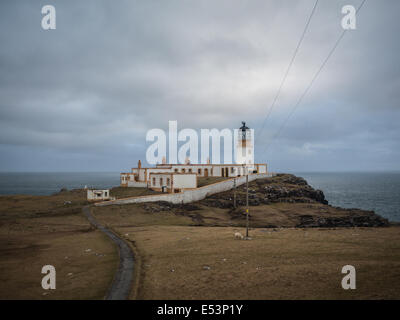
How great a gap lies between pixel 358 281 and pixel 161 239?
54.6 feet

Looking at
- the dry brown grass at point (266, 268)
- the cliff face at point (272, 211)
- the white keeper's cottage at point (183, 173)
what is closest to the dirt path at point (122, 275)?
the dry brown grass at point (266, 268)

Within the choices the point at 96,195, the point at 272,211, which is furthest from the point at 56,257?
the point at 272,211

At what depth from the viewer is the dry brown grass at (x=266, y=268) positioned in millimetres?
12031

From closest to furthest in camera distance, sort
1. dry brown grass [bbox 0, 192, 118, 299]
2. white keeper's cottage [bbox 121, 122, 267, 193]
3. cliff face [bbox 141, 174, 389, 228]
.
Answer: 1. dry brown grass [bbox 0, 192, 118, 299]
2. cliff face [bbox 141, 174, 389, 228]
3. white keeper's cottage [bbox 121, 122, 267, 193]

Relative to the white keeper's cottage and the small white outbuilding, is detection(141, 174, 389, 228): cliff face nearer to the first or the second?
the white keeper's cottage

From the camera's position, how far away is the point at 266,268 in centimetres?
1527

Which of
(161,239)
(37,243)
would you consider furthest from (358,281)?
(37,243)

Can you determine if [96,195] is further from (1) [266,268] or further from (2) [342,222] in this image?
(2) [342,222]

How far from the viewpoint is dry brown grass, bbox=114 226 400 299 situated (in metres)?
12.0

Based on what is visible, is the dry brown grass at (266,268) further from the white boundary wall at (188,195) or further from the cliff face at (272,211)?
the white boundary wall at (188,195)

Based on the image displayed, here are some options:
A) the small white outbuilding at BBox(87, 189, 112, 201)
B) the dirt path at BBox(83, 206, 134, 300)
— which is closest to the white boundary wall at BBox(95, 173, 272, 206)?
the small white outbuilding at BBox(87, 189, 112, 201)

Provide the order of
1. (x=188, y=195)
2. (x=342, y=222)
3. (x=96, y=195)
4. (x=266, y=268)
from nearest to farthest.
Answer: (x=266, y=268) < (x=342, y=222) < (x=96, y=195) < (x=188, y=195)
